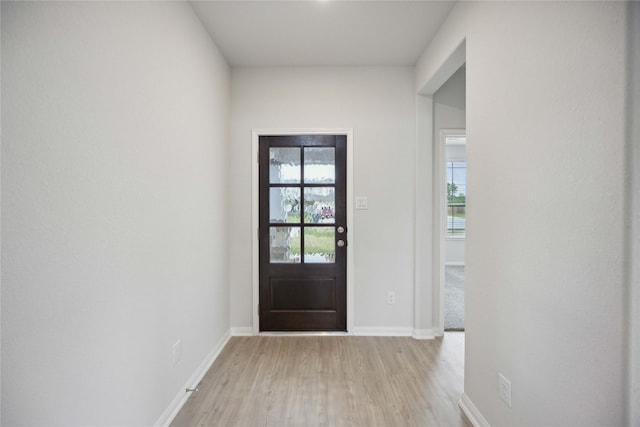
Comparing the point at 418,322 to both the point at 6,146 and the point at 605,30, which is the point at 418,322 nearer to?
the point at 605,30

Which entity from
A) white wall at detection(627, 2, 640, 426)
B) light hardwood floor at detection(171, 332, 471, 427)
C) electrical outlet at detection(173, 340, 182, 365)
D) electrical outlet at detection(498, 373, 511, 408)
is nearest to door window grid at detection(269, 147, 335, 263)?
light hardwood floor at detection(171, 332, 471, 427)

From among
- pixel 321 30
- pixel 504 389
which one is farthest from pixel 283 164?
pixel 504 389

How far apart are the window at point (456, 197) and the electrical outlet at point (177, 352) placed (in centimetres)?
591

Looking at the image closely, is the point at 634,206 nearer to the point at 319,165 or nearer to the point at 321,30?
the point at 321,30

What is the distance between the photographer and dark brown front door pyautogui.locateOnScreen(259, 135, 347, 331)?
2908 mm

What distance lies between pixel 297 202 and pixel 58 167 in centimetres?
205

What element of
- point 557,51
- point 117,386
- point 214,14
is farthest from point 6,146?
point 557,51

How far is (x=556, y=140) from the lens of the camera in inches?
42.9

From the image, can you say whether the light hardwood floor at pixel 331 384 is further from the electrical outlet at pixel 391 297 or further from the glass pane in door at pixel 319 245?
the glass pane in door at pixel 319 245

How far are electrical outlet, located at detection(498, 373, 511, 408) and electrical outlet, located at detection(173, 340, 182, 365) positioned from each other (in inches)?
72.7

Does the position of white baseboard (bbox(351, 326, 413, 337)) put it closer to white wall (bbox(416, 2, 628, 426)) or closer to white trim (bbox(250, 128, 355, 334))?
white trim (bbox(250, 128, 355, 334))

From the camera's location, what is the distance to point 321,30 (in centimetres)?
226

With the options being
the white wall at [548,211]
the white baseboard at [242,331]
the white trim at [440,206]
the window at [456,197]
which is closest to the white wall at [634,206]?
the white wall at [548,211]

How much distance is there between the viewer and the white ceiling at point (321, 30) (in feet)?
6.50
